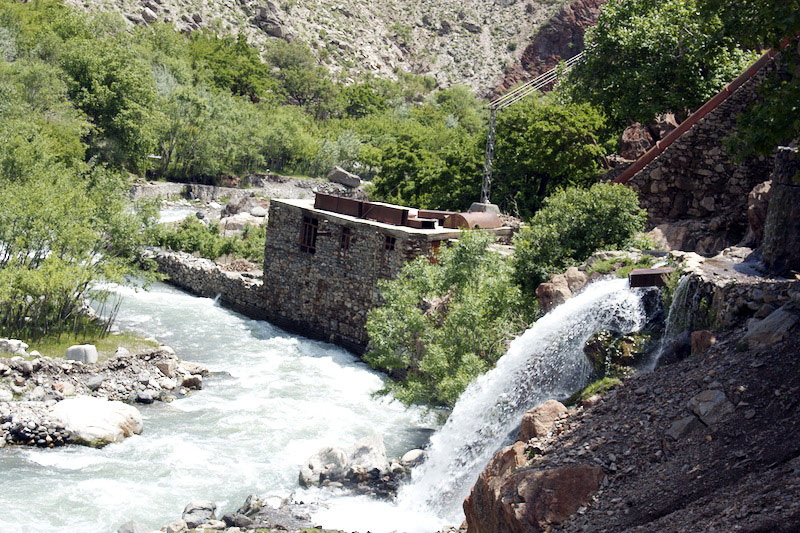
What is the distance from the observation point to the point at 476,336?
18641 mm

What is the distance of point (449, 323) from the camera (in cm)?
1884

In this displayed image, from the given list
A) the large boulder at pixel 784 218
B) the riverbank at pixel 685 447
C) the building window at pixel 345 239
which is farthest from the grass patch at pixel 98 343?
the large boulder at pixel 784 218

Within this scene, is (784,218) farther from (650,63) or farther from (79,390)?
(79,390)

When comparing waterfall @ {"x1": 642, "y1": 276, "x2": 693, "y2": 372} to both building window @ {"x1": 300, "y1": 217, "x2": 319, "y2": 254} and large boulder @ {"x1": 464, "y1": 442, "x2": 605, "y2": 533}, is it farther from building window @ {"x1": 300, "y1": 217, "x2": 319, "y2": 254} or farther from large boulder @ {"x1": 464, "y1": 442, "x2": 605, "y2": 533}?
building window @ {"x1": 300, "y1": 217, "x2": 319, "y2": 254}

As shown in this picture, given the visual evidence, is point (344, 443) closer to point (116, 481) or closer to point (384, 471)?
point (384, 471)

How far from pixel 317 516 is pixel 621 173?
41.7ft

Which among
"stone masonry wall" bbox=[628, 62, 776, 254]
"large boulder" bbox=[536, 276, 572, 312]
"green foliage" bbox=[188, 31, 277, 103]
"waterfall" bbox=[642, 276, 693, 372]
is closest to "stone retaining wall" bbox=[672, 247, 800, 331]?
"waterfall" bbox=[642, 276, 693, 372]

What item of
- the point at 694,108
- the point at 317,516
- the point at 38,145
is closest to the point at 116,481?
the point at 317,516

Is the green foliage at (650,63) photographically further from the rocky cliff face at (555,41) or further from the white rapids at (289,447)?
the rocky cliff face at (555,41)

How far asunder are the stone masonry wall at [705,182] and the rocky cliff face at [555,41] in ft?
249

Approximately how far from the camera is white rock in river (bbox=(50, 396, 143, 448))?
18.8 meters

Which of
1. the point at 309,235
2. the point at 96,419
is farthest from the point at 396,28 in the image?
the point at 96,419

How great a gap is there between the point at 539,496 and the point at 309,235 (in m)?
21.2

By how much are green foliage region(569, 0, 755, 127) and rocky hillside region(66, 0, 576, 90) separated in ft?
258
